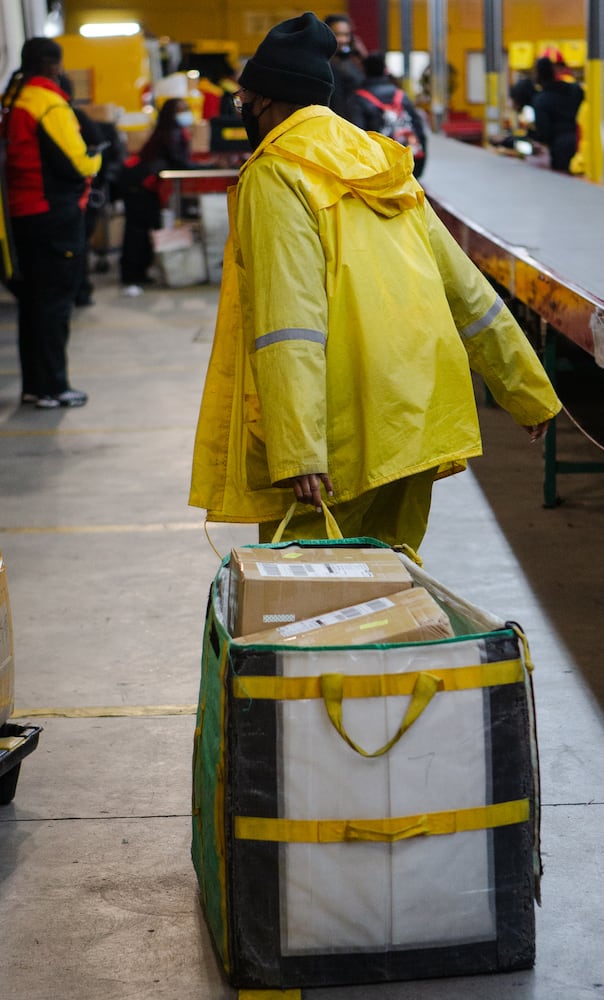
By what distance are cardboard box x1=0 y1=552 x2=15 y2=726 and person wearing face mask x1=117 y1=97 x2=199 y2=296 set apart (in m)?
10.2

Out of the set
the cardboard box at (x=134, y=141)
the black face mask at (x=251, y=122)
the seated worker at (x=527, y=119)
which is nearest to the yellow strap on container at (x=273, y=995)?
the black face mask at (x=251, y=122)

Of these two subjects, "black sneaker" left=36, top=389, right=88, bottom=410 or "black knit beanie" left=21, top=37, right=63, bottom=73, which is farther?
"black sneaker" left=36, top=389, right=88, bottom=410

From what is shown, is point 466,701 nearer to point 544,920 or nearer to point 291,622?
point 291,622

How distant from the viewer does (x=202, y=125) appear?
1633 cm

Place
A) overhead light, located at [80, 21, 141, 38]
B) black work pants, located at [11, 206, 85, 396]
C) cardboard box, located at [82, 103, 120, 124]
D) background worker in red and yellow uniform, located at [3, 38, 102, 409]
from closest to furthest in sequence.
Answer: background worker in red and yellow uniform, located at [3, 38, 102, 409] < black work pants, located at [11, 206, 85, 396] < cardboard box, located at [82, 103, 120, 124] < overhead light, located at [80, 21, 141, 38]

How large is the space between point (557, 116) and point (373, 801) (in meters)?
12.3

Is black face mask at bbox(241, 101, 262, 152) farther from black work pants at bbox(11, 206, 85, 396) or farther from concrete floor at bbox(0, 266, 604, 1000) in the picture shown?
black work pants at bbox(11, 206, 85, 396)

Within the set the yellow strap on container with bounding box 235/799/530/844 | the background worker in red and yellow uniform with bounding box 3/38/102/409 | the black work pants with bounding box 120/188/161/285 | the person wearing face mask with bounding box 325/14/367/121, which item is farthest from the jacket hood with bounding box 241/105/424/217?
the black work pants with bounding box 120/188/161/285

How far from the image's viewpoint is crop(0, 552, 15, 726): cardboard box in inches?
120

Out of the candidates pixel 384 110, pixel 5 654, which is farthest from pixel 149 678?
pixel 384 110

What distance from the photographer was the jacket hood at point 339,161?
2.89 meters

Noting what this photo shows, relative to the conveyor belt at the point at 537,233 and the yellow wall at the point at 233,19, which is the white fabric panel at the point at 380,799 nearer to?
the conveyor belt at the point at 537,233

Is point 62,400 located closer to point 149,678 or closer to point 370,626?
point 149,678

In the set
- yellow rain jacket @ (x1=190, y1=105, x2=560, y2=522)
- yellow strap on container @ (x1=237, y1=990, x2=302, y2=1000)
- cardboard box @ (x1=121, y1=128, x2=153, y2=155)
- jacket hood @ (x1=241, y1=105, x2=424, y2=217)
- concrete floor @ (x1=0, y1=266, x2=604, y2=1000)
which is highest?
jacket hood @ (x1=241, y1=105, x2=424, y2=217)
